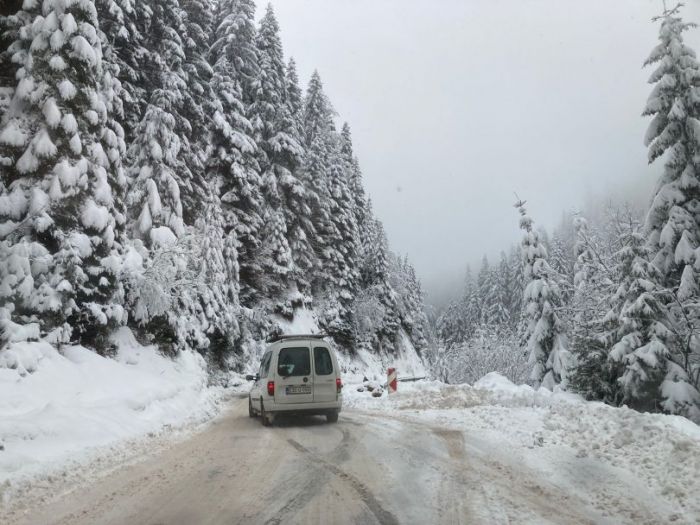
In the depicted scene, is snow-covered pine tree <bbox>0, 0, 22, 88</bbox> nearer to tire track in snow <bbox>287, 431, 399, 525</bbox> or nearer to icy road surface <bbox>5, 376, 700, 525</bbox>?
icy road surface <bbox>5, 376, 700, 525</bbox>

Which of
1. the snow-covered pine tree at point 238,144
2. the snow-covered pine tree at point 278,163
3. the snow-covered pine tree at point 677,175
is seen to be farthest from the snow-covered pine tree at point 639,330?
the snow-covered pine tree at point 278,163

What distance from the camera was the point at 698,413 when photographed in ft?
44.0

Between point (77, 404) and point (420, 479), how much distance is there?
22.2 ft

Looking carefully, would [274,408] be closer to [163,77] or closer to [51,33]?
[51,33]

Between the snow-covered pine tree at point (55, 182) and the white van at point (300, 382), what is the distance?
483cm

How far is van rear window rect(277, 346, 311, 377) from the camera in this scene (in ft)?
39.8

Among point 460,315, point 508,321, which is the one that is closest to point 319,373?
point 508,321

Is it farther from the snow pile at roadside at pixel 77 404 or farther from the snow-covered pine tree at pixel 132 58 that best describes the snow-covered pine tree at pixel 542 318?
the snow-covered pine tree at pixel 132 58

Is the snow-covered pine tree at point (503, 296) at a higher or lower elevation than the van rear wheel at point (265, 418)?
higher

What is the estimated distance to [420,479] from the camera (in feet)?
20.3

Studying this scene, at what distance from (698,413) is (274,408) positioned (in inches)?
435

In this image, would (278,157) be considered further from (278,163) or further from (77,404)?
(77,404)

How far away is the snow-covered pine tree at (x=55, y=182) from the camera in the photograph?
1108 centimetres

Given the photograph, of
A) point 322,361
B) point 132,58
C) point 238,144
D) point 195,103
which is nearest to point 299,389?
point 322,361
